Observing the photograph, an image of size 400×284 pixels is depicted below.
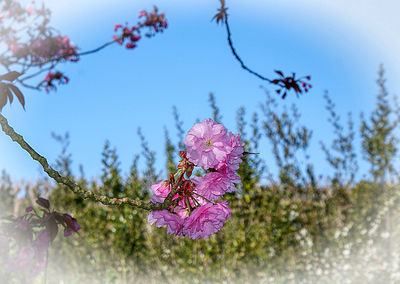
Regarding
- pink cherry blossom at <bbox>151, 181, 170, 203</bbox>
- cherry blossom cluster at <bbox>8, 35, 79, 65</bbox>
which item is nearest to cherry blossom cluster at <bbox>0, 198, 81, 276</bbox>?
pink cherry blossom at <bbox>151, 181, 170, 203</bbox>

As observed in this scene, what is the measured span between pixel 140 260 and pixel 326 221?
2.97 m

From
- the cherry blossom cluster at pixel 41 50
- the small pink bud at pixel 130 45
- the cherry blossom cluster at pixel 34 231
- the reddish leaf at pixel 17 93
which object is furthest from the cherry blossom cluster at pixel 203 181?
the small pink bud at pixel 130 45

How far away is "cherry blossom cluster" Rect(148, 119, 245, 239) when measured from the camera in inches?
47.8

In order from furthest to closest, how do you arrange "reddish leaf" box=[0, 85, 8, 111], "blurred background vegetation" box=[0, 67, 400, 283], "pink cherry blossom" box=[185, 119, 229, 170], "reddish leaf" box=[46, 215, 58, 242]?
"blurred background vegetation" box=[0, 67, 400, 283] < "reddish leaf" box=[46, 215, 58, 242] < "reddish leaf" box=[0, 85, 8, 111] < "pink cherry blossom" box=[185, 119, 229, 170]

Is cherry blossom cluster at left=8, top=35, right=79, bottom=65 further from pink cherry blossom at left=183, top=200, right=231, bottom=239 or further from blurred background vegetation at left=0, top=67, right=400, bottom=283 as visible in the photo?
pink cherry blossom at left=183, top=200, right=231, bottom=239

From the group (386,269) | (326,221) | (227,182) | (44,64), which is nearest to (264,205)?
(326,221)

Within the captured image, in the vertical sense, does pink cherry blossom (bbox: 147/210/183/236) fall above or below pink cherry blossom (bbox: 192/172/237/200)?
below

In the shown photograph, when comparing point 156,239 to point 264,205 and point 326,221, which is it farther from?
point 326,221

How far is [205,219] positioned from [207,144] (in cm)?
24

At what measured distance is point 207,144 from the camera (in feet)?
4.05

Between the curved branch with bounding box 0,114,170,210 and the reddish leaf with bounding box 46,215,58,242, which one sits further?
the reddish leaf with bounding box 46,215,58,242

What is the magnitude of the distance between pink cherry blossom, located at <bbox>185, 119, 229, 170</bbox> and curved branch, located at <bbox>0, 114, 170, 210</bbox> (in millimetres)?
138

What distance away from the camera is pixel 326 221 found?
6.04 metres

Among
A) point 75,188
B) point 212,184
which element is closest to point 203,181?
point 212,184
